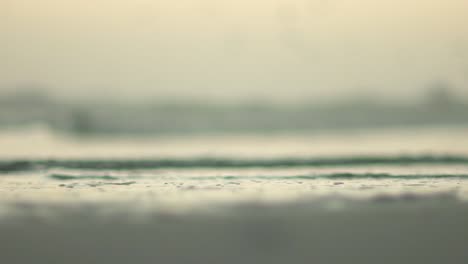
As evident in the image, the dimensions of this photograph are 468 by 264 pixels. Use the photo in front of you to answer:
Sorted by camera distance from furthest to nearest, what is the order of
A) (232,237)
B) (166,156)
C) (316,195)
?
(166,156) → (316,195) → (232,237)

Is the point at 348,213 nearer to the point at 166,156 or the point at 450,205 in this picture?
the point at 450,205

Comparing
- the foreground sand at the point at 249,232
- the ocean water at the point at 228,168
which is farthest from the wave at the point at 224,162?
Answer: the foreground sand at the point at 249,232

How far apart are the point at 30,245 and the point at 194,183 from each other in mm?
1525

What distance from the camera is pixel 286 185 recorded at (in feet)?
12.7

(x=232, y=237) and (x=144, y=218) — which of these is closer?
(x=232, y=237)

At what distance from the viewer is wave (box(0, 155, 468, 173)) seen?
15.0 feet

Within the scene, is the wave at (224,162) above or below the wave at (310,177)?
above

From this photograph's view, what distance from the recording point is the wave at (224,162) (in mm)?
4566

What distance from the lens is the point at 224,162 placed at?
4836 mm

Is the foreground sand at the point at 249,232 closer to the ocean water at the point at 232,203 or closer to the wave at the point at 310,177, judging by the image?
the ocean water at the point at 232,203

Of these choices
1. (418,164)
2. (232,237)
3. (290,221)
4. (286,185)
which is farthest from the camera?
(418,164)

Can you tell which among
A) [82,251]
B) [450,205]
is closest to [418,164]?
[450,205]

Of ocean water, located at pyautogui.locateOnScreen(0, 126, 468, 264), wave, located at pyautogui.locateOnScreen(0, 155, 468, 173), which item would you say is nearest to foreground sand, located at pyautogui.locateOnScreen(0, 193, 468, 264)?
ocean water, located at pyautogui.locateOnScreen(0, 126, 468, 264)

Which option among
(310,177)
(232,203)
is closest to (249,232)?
(232,203)
